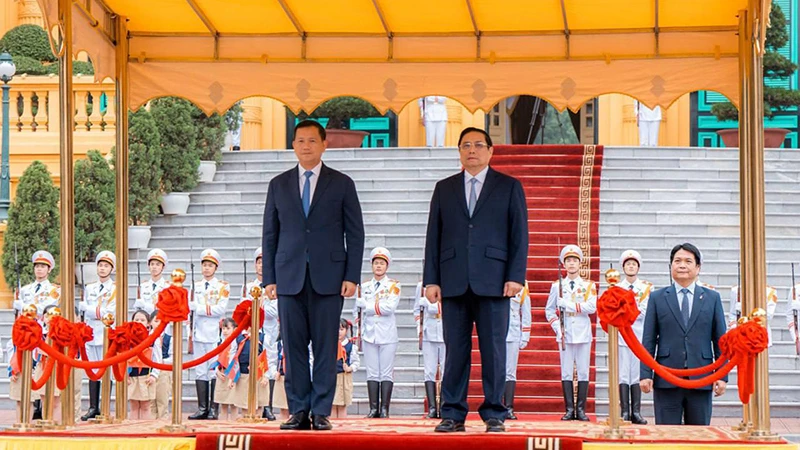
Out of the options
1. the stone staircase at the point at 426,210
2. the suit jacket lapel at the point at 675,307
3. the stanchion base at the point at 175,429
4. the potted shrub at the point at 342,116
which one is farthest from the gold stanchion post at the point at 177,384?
the potted shrub at the point at 342,116

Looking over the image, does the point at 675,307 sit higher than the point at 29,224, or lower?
lower

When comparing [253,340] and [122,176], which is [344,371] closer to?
[122,176]

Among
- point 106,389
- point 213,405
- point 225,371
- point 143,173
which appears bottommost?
point 213,405

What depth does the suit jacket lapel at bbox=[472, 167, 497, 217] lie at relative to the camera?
8828 mm

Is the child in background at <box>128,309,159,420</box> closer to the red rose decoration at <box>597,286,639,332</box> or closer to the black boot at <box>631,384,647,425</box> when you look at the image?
the black boot at <box>631,384,647,425</box>

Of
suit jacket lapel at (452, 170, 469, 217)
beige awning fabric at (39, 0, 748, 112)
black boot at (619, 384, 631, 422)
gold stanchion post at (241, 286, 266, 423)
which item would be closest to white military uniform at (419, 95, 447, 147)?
black boot at (619, 384, 631, 422)

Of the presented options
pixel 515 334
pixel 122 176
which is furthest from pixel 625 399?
pixel 122 176

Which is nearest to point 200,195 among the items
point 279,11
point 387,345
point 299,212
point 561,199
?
point 561,199

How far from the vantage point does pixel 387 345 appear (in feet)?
49.1

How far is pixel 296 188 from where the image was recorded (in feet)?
29.7

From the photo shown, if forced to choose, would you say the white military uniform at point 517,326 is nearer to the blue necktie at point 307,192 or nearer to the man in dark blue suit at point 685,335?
the man in dark blue suit at point 685,335

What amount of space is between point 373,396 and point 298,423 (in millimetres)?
5987

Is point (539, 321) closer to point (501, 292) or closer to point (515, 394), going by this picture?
point (515, 394)

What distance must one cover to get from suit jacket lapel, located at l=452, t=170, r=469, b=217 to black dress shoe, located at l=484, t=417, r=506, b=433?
4.10 feet
